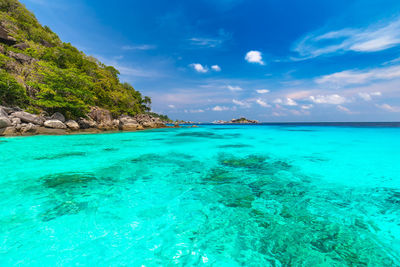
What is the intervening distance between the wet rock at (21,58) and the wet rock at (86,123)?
41.3ft

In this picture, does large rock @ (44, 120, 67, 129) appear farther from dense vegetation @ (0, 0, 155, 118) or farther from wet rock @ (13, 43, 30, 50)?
wet rock @ (13, 43, 30, 50)

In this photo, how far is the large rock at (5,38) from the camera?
2600cm

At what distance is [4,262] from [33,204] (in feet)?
7.48

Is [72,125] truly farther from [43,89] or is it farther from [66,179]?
[66,179]

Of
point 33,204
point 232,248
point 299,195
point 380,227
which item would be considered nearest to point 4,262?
point 33,204

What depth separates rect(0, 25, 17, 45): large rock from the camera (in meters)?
26.0


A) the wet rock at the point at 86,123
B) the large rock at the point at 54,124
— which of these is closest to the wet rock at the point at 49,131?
the large rock at the point at 54,124

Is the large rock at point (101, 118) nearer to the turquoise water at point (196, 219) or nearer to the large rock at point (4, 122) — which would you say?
the large rock at point (4, 122)

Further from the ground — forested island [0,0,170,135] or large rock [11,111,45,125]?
forested island [0,0,170,135]

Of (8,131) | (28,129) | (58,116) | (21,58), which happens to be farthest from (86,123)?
(21,58)

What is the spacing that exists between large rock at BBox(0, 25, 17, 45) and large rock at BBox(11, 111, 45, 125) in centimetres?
1909

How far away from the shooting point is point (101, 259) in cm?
256

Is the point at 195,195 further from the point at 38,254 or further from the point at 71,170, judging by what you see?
the point at 71,170

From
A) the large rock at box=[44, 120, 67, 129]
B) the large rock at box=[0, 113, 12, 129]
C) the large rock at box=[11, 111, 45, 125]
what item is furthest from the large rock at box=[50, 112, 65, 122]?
the large rock at box=[0, 113, 12, 129]
